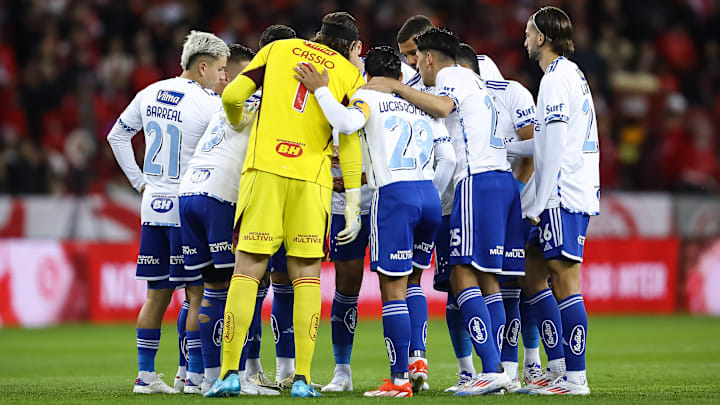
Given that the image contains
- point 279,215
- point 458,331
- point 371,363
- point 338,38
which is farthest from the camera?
point 371,363

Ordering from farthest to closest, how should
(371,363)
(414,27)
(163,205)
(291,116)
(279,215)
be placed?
(371,363)
(414,27)
(163,205)
(291,116)
(279,215)

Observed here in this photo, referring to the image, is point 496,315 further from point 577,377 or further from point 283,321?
→ point 283,321

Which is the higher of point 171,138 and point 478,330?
point 171,138

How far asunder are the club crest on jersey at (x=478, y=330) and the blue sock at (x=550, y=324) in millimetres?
702

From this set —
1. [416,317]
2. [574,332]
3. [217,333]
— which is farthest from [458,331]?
[217,333]

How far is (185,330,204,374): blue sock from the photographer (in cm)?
739

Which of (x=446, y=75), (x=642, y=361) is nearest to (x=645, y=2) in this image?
(x=642, y=361)

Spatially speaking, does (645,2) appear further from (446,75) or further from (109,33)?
(446,75)

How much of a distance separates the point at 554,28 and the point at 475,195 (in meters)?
1.37

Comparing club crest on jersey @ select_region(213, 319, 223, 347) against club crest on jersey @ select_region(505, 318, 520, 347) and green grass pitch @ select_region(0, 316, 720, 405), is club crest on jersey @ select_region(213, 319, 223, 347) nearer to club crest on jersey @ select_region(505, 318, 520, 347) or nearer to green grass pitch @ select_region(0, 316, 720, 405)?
green grass pitch @ select_region(0, 316, 720, 405)

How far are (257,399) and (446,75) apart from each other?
9.07 feet

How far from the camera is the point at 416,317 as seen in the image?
24.9ft

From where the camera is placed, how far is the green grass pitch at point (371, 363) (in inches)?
271

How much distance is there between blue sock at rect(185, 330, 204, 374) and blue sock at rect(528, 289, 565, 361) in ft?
8.48
